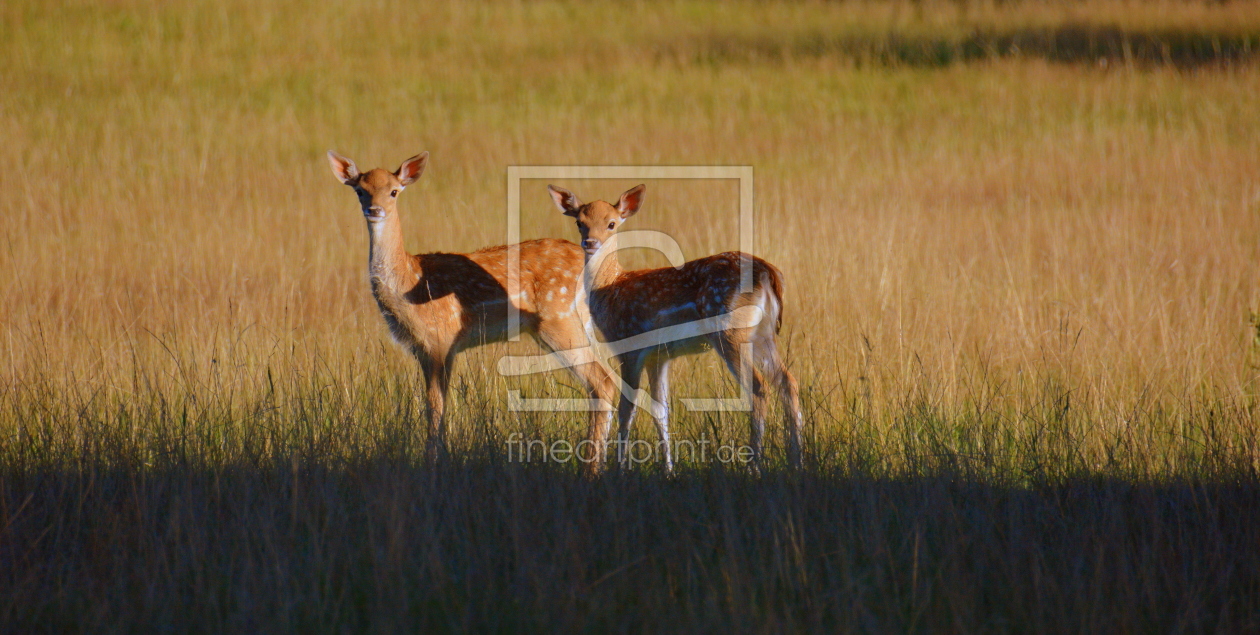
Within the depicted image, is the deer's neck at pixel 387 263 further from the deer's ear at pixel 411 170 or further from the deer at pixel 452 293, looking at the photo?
the deer's ear at pixel 411 170

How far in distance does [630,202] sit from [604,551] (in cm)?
260

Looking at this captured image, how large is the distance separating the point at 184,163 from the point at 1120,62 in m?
14.0

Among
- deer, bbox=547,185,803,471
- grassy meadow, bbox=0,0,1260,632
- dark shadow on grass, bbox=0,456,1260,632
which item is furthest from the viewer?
deer, bbox=547,185,803,471

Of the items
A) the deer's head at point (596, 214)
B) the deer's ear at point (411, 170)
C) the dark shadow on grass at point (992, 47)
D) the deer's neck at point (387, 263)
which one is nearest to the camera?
the deer's head at point (596, 214)

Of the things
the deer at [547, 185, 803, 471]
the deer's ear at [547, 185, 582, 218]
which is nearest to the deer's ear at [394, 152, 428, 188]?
the deer's ear at [547, 185, 582, 218]

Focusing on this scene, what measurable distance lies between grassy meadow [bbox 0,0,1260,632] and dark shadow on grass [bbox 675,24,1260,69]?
2.78ft

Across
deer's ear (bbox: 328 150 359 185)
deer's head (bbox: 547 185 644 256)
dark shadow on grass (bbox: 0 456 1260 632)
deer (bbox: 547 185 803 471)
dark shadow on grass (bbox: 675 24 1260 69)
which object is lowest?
dark shadow on grass (bbox: 0 456 1260 632)

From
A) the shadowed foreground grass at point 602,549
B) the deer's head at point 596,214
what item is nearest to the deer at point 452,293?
the deer's head at point 596,214

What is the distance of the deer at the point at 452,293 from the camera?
18.0 ft

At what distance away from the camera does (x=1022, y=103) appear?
50.4 feet

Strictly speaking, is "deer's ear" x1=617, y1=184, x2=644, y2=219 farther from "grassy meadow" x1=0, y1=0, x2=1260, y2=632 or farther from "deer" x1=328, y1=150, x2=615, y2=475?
"grassy meadow" x1=0, y1=0, x2=1260, y2=632

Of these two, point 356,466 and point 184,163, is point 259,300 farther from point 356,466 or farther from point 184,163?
point 184,163

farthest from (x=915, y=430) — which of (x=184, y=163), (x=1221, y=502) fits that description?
(x=184, y=163)

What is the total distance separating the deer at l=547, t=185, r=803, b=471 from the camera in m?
5.07
